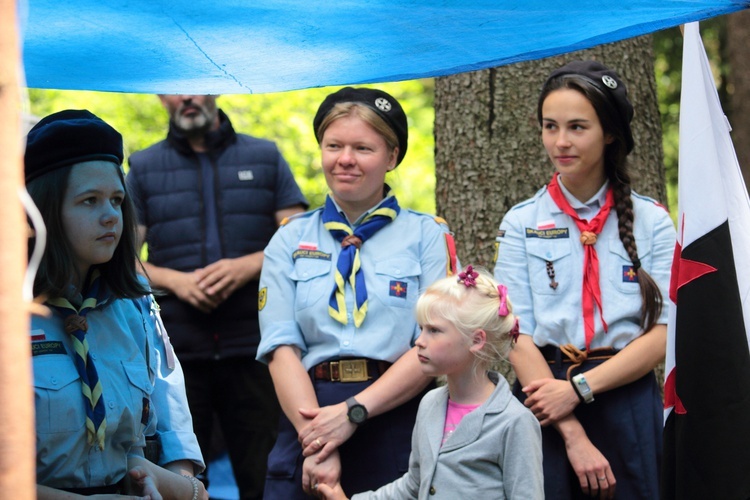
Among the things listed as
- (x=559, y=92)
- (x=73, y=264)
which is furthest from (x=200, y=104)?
(x=73, y=264)

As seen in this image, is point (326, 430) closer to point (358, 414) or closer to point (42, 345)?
point (358, 414)

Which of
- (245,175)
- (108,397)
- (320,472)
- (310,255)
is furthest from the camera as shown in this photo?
(245,175)

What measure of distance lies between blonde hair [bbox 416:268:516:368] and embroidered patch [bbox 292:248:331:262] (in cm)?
59

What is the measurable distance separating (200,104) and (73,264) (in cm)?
230

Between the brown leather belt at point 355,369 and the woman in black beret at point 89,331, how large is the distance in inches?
30.3

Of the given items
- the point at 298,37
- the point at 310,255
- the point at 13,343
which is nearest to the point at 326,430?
the point at 310,255

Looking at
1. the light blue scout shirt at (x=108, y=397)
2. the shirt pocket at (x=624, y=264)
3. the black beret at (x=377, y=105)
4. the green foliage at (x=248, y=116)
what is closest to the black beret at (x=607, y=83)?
the shirt pocket at (x=624, y=264)

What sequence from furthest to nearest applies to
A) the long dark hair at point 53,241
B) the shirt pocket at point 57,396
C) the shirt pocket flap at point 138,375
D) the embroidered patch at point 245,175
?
the embroidered patch at point 245,175
the shirt pocket flap at point 138,375
the long dark hair at point 53,241
the shirt pocket at point 57,396

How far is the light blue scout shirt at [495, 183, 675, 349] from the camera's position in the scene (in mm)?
3711

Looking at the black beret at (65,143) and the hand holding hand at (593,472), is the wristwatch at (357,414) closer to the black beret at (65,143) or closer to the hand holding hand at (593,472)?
the hand holding hand at (593,472)

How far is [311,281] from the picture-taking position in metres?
3.90

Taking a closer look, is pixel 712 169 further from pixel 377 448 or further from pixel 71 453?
pixel 71 453

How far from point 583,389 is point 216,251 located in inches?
81.4

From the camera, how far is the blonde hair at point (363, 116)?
3980 millimetres
